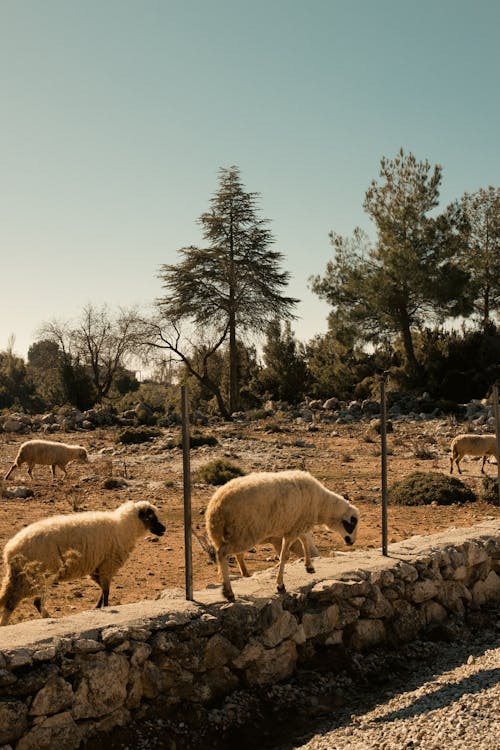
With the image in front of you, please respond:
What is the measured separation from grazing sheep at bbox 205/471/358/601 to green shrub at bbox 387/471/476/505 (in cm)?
773

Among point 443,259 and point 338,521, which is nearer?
point 338,521

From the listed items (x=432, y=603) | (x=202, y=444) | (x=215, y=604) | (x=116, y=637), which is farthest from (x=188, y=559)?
(x=202, y=444)

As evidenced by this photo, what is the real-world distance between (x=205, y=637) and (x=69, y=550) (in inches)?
69.6

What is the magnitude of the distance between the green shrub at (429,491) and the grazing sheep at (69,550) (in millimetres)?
8116

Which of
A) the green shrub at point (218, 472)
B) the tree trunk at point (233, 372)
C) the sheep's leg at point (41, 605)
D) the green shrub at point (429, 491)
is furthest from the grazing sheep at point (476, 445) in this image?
the tree trunk at point (233, 372)

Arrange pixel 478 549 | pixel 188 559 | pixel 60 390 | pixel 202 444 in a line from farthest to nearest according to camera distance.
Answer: pixel 60 390 → pixel 202 444 → pixel 478 549 → pixel 188 559

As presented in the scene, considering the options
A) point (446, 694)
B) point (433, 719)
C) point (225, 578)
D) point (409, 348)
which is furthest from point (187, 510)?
point (409, 348)

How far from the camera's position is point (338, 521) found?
7.77 meters

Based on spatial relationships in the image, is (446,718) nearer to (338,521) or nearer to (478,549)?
(338,521)

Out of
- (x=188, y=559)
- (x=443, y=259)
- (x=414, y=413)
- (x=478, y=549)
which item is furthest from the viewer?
(x=443, y=259)

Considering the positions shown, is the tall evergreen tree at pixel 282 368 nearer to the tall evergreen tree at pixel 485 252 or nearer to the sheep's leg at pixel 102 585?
the tall evergreen tree at pixel 485 252

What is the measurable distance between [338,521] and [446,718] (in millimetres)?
2431

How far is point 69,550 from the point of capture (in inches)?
277

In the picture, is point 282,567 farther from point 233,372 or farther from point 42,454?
point 233,372
